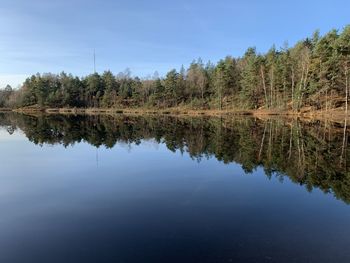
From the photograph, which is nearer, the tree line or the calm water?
the calm water

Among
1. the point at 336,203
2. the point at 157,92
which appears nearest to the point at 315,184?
the point at 336,203

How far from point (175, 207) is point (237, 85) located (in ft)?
269

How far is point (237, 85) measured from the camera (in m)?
89.7

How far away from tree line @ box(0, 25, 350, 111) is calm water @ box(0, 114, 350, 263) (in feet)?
140

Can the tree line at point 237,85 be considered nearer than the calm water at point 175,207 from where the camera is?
No

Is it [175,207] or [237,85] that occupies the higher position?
[237,85]

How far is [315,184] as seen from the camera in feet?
45.8

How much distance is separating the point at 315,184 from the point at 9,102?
452ft

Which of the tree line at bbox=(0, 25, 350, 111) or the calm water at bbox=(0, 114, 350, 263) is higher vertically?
the tree line at bbox=(0, 25, 350, 111)

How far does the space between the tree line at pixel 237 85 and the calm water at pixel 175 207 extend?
140 feet

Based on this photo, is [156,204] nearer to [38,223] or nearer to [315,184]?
[38,223]

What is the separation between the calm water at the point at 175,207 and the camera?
7398 millimetres

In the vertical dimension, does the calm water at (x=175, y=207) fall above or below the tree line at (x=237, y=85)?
below

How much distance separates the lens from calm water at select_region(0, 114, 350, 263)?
7.40m
